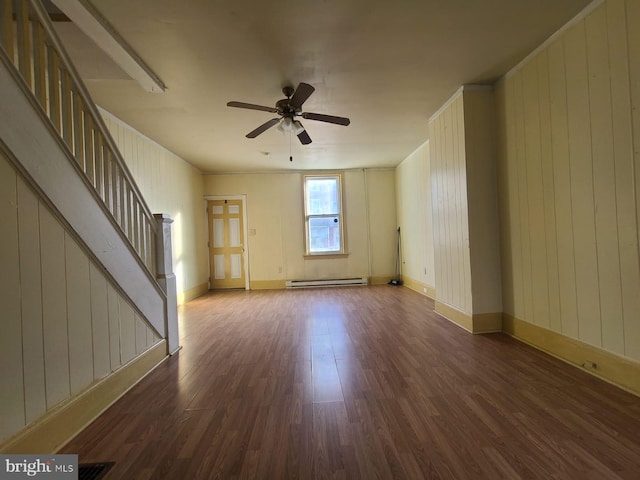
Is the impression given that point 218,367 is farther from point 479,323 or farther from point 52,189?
point 479,323

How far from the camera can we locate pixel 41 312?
1.38 meters

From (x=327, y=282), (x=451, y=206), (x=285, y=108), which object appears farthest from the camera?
(x=327, y=282)

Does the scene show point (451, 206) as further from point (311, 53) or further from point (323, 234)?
point (323, 234)

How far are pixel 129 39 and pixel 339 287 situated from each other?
198 inches

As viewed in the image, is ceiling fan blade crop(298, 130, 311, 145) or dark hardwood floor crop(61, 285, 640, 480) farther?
ceiling fan blade crop(298, 130, 311, 145)

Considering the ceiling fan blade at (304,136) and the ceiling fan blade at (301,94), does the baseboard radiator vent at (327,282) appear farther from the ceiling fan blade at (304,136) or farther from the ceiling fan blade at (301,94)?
the ceiling fan blade at (301,94)

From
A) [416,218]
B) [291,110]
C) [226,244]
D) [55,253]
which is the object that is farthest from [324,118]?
[226,244]

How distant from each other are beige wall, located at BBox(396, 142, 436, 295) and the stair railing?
4016mm

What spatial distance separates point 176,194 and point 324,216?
289cm

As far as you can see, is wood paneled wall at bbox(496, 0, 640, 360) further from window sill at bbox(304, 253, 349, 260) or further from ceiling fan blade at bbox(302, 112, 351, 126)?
window sill at bbox(304, 253, 349, 260)

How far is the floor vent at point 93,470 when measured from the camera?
4.07ft

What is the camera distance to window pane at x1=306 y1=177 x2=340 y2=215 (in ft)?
21.1

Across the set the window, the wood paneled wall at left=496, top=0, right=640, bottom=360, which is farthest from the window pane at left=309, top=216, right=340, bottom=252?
the wood paneled wall at left=496, top=0, right=640, bottom=360
